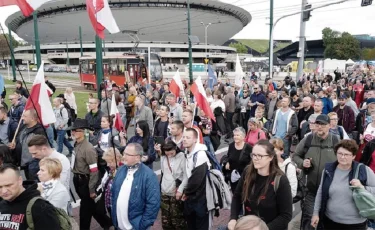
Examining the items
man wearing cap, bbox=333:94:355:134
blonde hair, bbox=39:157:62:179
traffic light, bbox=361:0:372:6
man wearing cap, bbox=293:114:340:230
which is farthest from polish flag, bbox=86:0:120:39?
traffic light, bbox=361:0:372:6

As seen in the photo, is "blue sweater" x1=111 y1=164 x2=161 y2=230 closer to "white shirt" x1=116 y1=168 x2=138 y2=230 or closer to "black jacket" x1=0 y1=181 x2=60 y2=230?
"white shirt" x1=116 y1=168 x2=138 y2=230

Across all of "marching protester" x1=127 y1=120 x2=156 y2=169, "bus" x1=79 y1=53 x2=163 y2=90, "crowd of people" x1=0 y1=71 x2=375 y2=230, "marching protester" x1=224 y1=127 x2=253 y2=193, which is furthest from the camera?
"bus" x1=79 y1=53 x2=163 y2=90

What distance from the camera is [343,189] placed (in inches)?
130

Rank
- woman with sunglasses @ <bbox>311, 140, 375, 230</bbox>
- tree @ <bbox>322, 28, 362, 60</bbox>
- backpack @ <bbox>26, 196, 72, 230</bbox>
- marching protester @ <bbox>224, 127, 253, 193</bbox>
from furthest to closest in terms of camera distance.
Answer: tree @ <bbox>322, 28, 362, 60</bbox> → marching protester @ <bbox>224, 127, 253, 193</bbox> → woman with sunglasses @ <bbox>311, 140, 375, 230</bbox> → backpack @ <bbox>26, 196, 72, 230</bbox>

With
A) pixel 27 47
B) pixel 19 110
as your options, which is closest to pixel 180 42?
pixel 27 47

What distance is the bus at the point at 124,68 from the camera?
83.2ft

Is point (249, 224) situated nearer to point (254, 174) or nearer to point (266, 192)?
point (266, 192)

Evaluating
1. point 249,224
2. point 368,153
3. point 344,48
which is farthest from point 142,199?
point 344,48

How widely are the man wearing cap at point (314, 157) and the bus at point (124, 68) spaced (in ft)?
65.5

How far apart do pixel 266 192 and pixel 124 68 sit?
23.9 metres

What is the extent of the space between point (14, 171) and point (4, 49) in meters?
56.7

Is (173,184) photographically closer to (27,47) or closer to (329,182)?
(329,182)

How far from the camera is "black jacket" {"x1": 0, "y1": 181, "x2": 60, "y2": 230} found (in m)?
2.46

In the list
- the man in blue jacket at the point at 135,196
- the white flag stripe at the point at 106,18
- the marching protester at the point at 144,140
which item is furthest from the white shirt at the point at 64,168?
the white flag stripe at the point at 106,18
